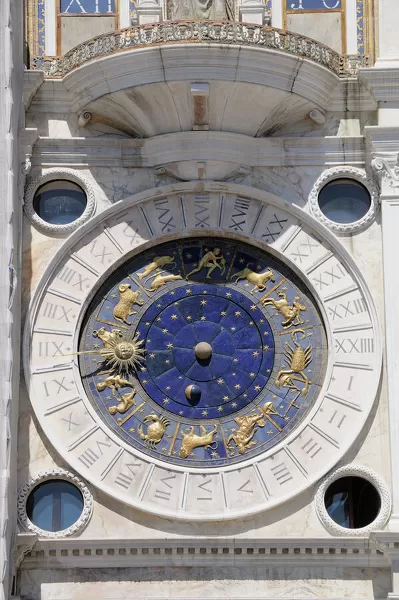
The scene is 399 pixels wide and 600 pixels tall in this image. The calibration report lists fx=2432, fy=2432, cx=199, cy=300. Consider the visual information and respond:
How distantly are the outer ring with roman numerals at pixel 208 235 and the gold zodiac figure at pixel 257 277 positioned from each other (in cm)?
19

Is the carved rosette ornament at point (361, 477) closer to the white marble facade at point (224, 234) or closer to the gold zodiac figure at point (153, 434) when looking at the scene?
the white marble facade at point (224, 234)

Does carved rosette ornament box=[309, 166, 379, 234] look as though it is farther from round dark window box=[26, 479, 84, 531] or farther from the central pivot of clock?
round dark window box=[26, 479, 84, 531]

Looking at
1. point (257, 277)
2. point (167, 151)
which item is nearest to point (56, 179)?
point (167, 151)

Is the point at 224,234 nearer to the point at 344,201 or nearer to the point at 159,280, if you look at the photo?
the point at 159,280

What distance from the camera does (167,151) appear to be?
68.6 ft

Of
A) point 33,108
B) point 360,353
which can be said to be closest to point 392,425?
point 360,353

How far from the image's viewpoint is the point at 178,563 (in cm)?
1998

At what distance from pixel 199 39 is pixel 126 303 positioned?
7.65 ft

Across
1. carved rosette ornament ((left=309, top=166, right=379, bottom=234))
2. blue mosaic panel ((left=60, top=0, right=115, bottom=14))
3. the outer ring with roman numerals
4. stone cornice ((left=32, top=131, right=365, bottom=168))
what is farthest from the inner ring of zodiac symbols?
blue mosaic panel ((left=60, top=0, right=115, bottom=14))

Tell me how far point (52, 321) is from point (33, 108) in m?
1.92

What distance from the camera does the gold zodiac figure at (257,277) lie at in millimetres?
20844

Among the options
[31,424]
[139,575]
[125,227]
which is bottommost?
[139,575]

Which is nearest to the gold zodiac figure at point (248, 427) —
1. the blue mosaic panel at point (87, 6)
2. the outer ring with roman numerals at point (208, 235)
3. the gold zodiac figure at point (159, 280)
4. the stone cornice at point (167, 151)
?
the outer ring with roman numerals at point (208, 235)

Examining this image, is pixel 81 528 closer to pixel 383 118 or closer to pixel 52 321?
pixel 52 321
